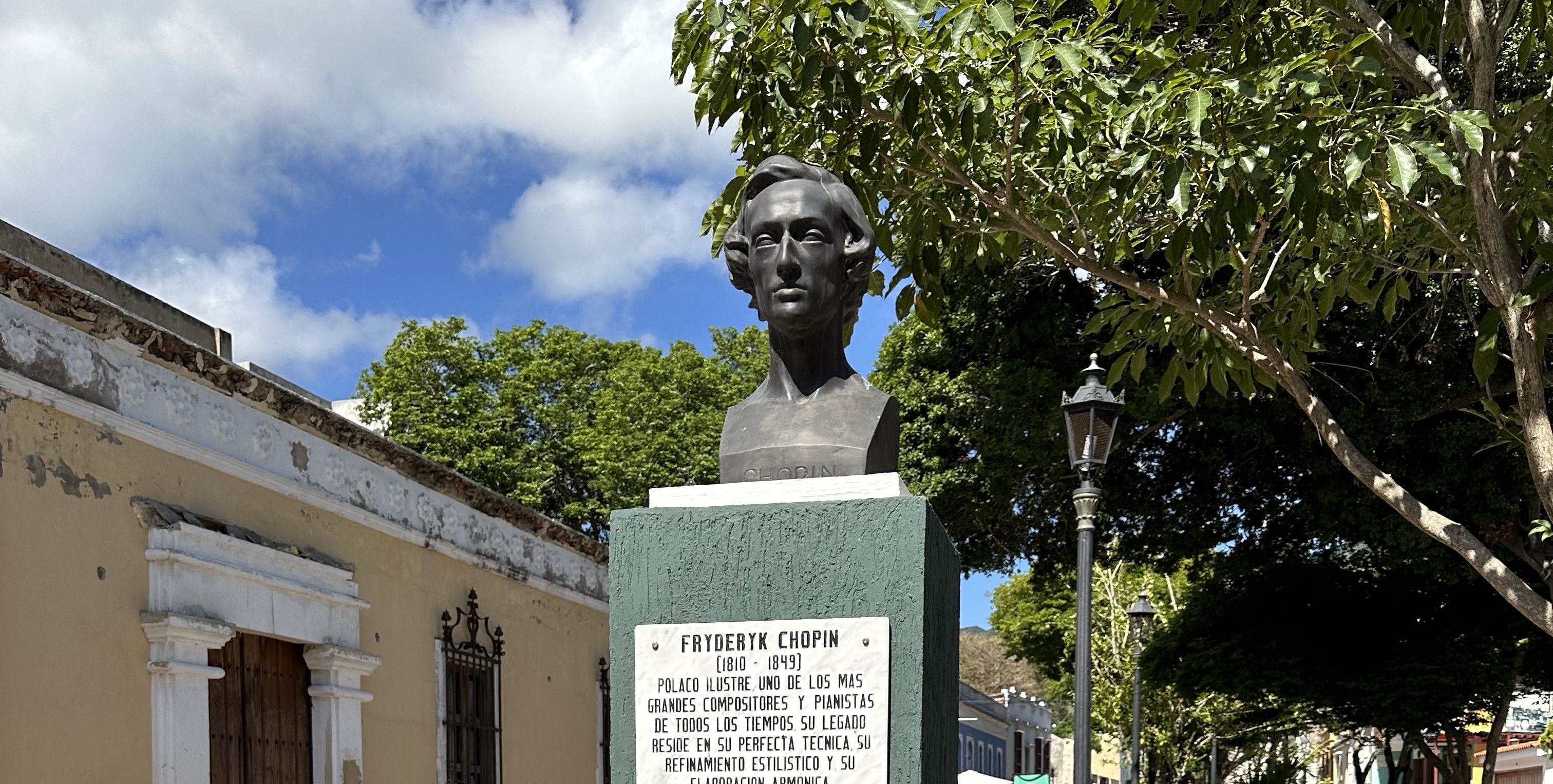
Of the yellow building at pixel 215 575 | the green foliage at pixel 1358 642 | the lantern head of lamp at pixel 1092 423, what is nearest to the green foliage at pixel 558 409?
the green foliage at pixel 1358 642

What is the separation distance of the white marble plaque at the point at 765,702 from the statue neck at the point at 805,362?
0.81m

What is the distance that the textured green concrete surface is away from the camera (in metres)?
4.31

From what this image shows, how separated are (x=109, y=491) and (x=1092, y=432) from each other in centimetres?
520

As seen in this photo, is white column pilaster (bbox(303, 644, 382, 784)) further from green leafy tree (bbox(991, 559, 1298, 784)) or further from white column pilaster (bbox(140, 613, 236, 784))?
green leafy tree (bbox(991, 559, 1298, 784))

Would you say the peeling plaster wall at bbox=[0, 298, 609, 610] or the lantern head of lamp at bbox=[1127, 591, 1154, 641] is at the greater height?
the peeling plaster wall at bbox=[0, 298, 609, 610]

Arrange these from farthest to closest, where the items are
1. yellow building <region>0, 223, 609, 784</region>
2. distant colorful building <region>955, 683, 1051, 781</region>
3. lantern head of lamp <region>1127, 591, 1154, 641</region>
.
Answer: distant colorful building <region>955, 683, 1051, 781</region>
lantern head of lamp <region>1127, 591, 1154, 641</region>
yellow building <region>0, 223, 609, 784</region>

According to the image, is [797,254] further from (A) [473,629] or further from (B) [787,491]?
(A) [473,629]

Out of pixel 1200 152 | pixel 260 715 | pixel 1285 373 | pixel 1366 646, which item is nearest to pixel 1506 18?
pixel 1200 152

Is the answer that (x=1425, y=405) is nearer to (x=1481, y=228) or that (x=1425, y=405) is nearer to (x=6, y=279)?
(x=1481, y=228)

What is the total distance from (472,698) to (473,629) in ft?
1.76

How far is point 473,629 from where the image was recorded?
462 inches

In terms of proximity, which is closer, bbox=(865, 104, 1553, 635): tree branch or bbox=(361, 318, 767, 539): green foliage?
bbox=(865, 104, 1553, 635): tree branch

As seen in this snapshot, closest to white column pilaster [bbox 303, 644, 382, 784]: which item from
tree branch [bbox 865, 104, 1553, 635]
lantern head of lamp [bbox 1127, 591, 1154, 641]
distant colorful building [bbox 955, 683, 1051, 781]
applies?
tree branch [bbox 865, 104, 1553, 635]

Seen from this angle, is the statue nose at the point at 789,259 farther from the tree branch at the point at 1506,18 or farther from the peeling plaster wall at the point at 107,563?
the peeling plaster wall at the point at 107,563
